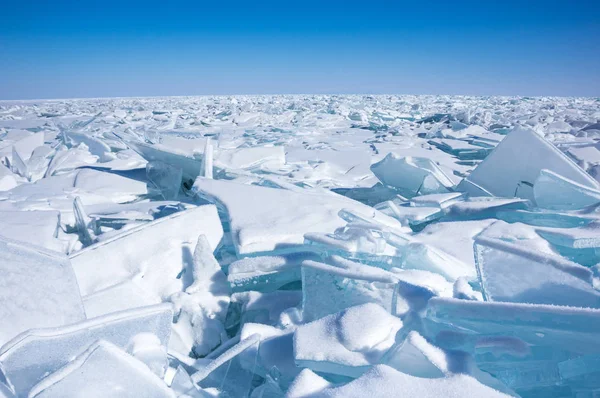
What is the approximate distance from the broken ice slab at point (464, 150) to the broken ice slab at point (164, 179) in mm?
3273

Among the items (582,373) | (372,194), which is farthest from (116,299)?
(372,194)

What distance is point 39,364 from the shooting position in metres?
0.88

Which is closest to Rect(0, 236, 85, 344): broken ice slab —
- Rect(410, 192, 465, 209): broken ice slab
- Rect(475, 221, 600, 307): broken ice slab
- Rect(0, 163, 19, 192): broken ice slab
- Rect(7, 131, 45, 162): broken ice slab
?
Rect(475, 221, 600, 307): broken ice slab

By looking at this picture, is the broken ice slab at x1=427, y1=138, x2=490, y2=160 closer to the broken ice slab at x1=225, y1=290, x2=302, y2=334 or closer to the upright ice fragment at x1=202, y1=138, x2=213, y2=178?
the upright ice fragment at x1=202, y1=138, x2=213, y2=178

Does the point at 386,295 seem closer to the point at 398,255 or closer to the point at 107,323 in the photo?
the point at 398,255

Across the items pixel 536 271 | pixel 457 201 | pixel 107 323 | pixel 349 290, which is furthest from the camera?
pixel 457 201

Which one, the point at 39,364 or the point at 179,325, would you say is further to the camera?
the point at 179,325

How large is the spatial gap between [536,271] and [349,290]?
504 mm

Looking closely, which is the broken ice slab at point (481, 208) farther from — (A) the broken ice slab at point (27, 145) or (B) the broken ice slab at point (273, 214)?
(A) the broken ice slab at point (27, 145)

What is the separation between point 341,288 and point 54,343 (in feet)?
2.44

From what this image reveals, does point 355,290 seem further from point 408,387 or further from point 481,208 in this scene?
point 481,208

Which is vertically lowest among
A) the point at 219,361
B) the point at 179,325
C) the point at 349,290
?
the point at 179,325

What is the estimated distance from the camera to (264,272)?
4.89ft

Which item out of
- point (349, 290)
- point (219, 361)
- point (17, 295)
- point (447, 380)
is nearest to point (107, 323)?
point (219, 361)
